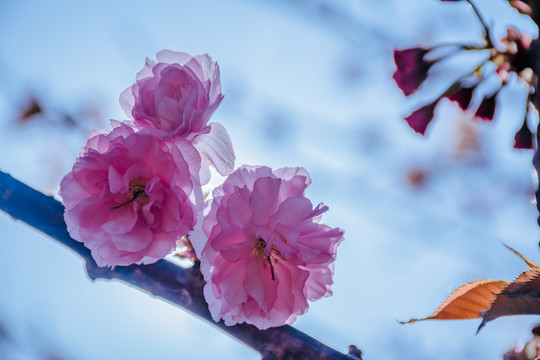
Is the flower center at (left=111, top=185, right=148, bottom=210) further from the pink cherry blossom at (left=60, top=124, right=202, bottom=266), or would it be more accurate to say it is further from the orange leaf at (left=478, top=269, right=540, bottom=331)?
the orange leaf at (left=478, top=269, right=540, bottom=331)

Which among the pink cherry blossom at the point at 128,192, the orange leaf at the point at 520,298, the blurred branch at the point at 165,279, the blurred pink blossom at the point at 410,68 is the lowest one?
the blurred branch at the point at 165,279

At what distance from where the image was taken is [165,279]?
2.01ft

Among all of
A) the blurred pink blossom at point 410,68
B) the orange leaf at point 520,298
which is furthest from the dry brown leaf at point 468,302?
the blurred pink blossom at point 410,68

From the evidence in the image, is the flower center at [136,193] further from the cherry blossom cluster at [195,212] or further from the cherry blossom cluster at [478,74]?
the cherry blossom cluster at [478,74]

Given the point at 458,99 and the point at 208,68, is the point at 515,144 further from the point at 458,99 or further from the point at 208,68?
the point at 208,68

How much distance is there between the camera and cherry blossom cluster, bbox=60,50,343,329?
0.54 meters

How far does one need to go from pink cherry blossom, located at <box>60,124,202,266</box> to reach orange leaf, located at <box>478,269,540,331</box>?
371 millimetres

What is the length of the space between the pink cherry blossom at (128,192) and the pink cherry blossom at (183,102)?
1.1 inches

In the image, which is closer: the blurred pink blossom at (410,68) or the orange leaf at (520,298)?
the orange leaf at (520,298)

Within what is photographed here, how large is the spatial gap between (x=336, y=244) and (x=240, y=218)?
13cm

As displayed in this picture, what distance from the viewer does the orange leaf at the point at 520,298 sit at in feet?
1.57

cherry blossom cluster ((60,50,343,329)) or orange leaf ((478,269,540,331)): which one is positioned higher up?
orange leaf ((478,269,540,331))

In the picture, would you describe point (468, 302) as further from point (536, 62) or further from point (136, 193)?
point (136, 193)

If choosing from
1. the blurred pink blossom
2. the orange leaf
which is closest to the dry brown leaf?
the orange leaf
